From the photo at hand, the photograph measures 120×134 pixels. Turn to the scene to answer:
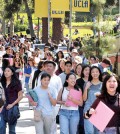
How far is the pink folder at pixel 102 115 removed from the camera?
6621mm

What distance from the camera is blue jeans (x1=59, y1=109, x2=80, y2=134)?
9.00 m

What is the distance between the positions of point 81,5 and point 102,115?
621 inches

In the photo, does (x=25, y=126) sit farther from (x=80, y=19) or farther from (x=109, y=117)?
(x=80, y=19)

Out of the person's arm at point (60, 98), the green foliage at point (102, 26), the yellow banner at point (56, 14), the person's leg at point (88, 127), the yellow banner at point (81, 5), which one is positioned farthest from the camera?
the yellow banner at point (56, 14)

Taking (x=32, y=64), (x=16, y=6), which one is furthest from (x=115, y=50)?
(x=16, y=6)

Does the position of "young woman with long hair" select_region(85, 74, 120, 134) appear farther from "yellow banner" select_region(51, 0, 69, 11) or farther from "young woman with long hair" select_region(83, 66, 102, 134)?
"yellow banner" select_region(51, 0, 69, 11)

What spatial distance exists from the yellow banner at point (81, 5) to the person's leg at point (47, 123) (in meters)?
13.5

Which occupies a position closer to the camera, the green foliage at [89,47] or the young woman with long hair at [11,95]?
the young woman with long hair at [11,95]

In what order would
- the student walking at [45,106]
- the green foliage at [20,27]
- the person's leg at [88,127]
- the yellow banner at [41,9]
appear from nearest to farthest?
the student walking at [45,106] < the person's leg at [88,127] < the yellow banner at [41,9] < the green foliage at [20,27]

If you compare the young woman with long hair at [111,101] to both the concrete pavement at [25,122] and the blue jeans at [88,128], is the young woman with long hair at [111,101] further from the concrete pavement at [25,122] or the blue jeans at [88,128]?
the concrete pavement at [25,122]

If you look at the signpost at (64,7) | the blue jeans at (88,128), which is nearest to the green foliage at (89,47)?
the signpost at (64,7)

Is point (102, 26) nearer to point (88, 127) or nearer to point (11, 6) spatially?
point (88, 127)

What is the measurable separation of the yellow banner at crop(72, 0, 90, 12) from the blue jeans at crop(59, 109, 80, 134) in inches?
520

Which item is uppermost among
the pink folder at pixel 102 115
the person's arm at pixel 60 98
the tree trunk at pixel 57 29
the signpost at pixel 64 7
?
the signpost at pixel 64 7
